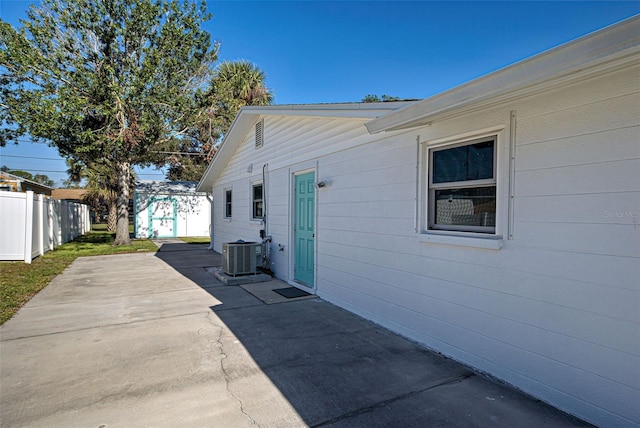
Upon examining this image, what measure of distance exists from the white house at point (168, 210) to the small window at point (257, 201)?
424 inches

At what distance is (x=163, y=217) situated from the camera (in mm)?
19172

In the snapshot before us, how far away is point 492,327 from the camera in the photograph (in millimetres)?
3221

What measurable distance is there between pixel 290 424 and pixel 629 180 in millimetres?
2894

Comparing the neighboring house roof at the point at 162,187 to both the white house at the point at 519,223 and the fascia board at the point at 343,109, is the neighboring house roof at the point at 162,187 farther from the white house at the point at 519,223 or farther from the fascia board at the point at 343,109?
the white house at the point at 519,223

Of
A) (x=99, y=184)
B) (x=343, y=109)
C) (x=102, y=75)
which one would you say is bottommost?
(x=343, y=109)

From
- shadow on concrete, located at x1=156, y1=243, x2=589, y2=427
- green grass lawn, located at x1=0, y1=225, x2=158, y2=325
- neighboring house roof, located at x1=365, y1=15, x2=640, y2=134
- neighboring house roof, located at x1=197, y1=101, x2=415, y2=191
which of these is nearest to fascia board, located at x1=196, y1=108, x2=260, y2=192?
neighboring house roof, located at x1=197, y1=101, x2=415, y2=191

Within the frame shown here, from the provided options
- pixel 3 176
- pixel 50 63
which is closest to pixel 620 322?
pixel 50 63

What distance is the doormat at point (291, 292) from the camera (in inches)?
247

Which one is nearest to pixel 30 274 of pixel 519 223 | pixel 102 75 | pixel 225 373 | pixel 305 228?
pixel 305 228

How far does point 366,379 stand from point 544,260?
1.85 metres

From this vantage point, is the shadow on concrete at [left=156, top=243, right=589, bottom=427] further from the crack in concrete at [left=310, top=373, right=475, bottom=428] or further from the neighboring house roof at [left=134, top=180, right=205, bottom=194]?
the neighboring house roof at [left=134, top=180, right=205, bottom=194]

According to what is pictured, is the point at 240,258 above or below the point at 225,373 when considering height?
above

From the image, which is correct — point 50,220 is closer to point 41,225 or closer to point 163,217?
point 41,225

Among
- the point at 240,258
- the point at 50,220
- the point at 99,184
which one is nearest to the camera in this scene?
the point at 240,258
